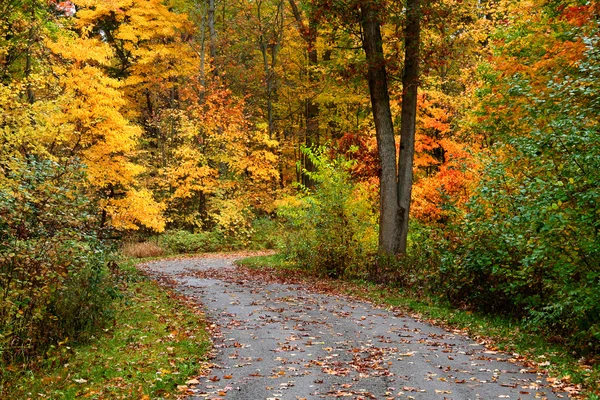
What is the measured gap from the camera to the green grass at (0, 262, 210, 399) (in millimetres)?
6676

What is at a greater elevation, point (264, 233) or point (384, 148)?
point (384, 148)

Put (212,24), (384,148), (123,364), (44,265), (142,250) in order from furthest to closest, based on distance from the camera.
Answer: (212,24), (142,250), (384,148), (44,265), (123,364)

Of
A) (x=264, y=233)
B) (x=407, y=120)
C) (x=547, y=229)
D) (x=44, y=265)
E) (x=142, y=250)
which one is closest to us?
(x=547, y=229)

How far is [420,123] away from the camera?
2377 centimetres

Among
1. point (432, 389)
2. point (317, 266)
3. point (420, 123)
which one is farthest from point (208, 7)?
point (432, 389)

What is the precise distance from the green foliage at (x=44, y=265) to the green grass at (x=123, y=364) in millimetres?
394

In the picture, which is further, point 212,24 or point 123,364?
point 212,24

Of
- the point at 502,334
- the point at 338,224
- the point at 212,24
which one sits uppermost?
the point at 212,24

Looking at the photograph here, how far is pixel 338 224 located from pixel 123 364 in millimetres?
10253

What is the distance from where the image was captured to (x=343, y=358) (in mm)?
8312

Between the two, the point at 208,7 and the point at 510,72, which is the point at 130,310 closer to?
the point at 510,72

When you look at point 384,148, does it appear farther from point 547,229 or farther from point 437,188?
point 547,229

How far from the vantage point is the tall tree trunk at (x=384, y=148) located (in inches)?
645

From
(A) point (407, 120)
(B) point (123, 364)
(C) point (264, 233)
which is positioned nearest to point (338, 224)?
(A) point (407, 120)
